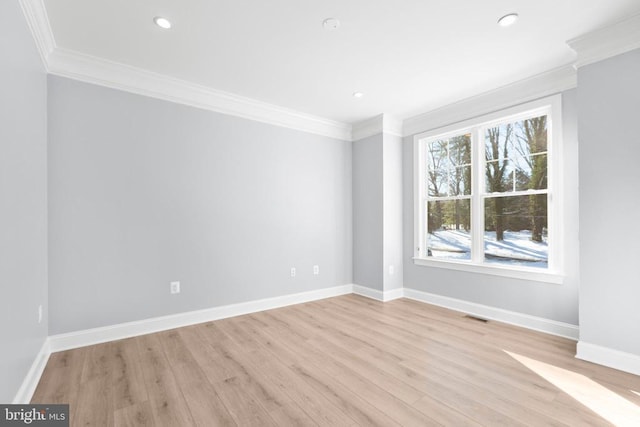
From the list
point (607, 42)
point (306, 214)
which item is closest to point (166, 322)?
point (306, 214)

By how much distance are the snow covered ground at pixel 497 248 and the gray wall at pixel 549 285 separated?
8.8 inches

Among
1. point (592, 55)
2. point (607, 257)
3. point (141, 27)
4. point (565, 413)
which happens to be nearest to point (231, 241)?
point (141, 27)

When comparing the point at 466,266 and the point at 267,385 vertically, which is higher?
the point at 466,266

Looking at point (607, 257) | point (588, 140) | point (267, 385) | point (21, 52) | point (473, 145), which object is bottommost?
point (267, 385)

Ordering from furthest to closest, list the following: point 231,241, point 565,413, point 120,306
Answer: point 231,241 < point 120,306 < point 565,413

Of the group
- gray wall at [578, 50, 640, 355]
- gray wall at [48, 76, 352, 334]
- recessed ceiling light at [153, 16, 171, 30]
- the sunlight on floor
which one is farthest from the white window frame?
recessed ceiling light at [153, 16, 171, 30]

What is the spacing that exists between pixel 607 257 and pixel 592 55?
1.73m

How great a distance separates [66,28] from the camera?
237 cm

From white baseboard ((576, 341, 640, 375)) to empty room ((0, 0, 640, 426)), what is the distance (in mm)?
12

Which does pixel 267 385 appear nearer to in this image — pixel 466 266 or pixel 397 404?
pixel 397 404

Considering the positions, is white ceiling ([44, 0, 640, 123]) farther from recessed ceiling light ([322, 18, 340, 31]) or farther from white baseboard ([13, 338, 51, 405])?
white baseboard ([13, 338, 51, 405])

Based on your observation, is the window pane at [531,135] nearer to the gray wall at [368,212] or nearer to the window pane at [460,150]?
the window pane at [460,150]

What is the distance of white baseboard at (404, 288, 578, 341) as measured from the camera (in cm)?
292

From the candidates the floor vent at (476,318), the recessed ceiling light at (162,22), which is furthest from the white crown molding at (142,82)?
the floor vent at (476,318)
